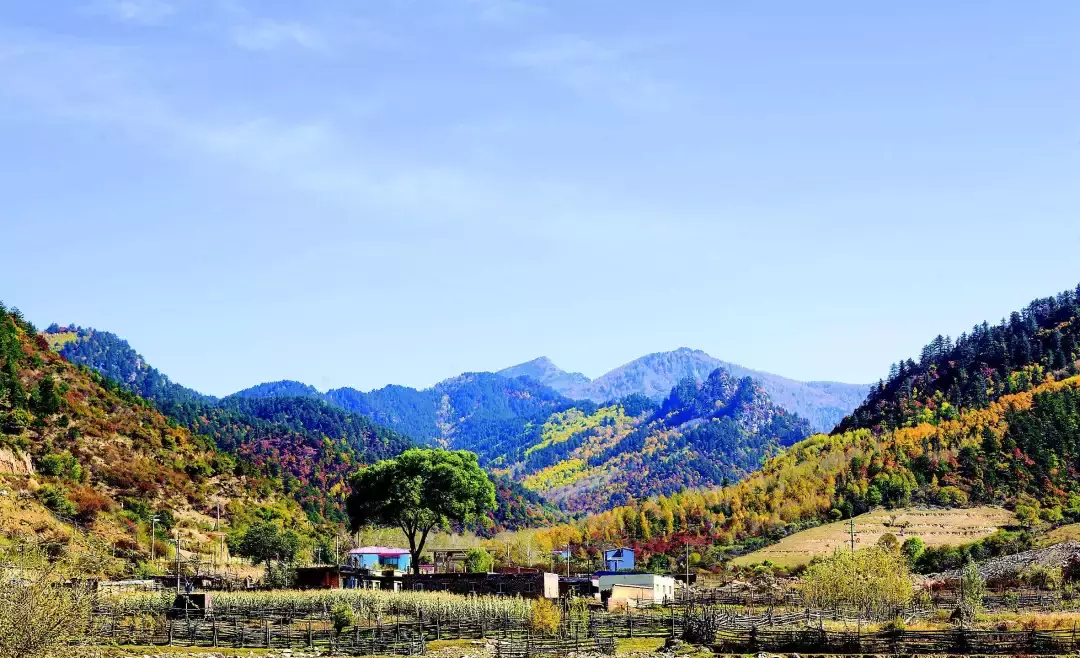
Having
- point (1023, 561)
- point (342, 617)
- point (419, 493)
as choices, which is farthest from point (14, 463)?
point (1023, 561)

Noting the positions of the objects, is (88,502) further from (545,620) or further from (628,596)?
(545,620)

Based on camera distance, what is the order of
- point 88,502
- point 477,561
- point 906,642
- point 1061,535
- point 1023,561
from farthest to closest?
point 1061,535
point 477,561
point 1023,561
point 88,502
point 906,642

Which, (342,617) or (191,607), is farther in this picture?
(191,607)

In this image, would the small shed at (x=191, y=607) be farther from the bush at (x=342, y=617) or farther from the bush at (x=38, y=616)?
the bush at (x=38, y=616)

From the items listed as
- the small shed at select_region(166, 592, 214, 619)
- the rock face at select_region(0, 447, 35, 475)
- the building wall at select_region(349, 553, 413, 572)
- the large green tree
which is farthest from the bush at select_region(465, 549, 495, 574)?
the small shed at select_region(166, 592, 214, 619)

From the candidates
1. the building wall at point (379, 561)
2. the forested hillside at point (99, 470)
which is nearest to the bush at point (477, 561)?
the building wall at point (379, 561)

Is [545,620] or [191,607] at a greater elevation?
[191,607]

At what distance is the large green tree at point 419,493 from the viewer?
11031 centimetres

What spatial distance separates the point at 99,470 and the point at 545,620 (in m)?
79.2

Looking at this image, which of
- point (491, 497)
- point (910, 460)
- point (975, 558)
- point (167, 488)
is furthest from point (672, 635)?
point (910, 460)

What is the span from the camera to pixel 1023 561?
422 ft

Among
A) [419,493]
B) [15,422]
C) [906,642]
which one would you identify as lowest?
[906,642]

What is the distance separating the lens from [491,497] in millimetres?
117312

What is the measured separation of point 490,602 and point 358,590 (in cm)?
1069
